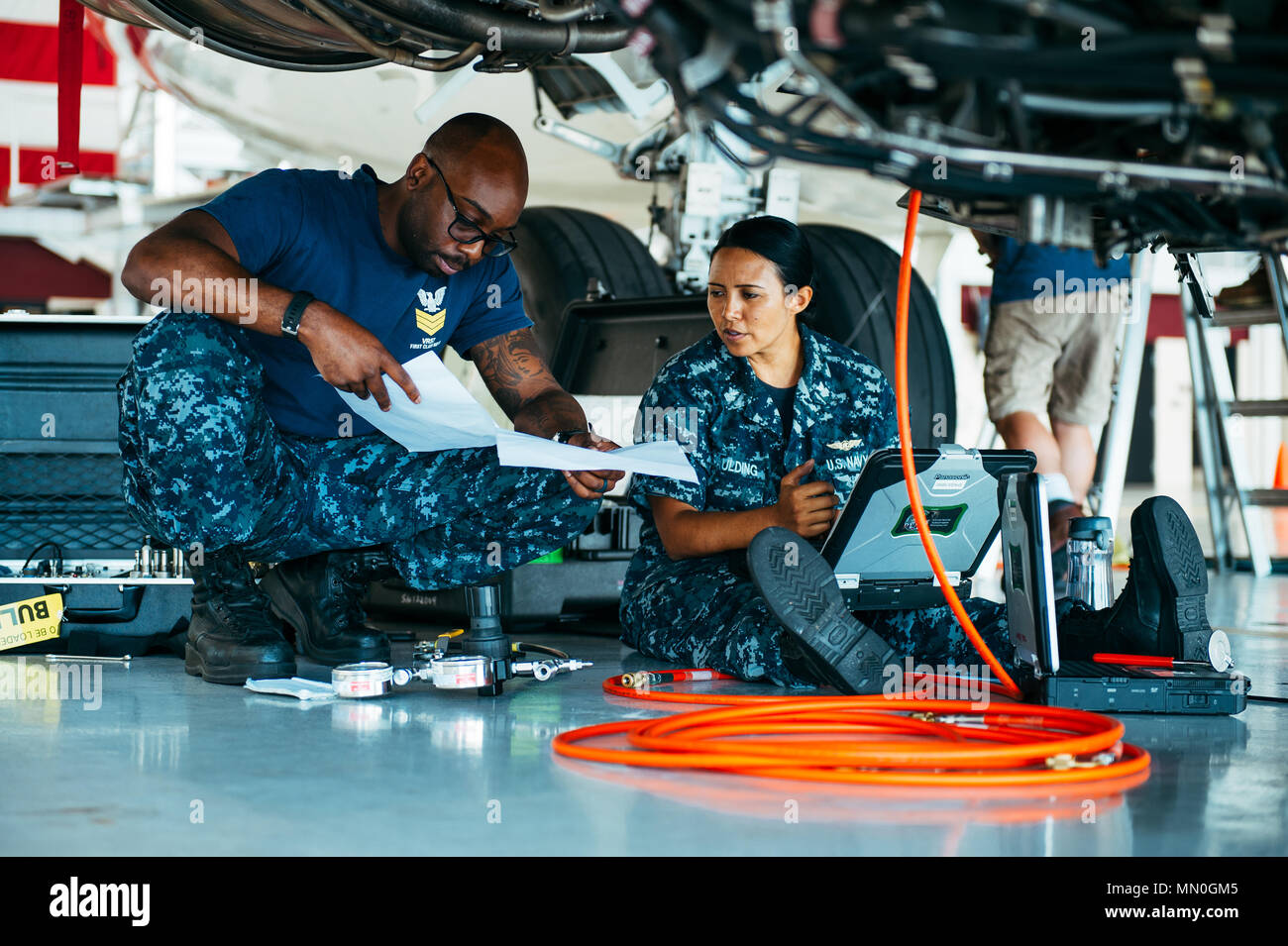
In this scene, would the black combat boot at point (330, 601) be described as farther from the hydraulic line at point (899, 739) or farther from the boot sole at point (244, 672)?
the hydraulic line at point (899, 739)

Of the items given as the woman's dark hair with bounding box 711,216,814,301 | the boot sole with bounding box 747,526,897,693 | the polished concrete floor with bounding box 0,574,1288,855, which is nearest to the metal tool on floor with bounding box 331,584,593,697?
the polished concrete floor with bounding box 0,574,1288,855

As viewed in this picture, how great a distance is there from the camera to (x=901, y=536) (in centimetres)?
200

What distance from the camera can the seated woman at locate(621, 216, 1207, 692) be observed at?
2.12 metres

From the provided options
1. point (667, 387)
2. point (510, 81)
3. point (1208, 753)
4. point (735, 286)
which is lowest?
point (1208, 753)

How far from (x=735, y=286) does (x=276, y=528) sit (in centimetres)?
88

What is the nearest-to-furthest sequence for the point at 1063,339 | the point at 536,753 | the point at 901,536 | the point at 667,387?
the point at 536,753
the point at 901,536
the point at 667,387
the point at 1063,339

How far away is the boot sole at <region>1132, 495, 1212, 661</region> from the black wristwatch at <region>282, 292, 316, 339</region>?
47.8 inches

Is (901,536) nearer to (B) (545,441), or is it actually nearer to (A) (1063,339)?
(B) (545,441)

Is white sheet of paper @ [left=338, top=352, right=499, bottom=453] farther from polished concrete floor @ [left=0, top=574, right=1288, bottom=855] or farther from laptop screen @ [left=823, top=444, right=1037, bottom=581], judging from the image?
laptop screen @ [left=823, top=444, right=1037, bottom=581]

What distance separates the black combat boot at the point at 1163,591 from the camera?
1.84 m

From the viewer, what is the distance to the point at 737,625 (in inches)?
82.4

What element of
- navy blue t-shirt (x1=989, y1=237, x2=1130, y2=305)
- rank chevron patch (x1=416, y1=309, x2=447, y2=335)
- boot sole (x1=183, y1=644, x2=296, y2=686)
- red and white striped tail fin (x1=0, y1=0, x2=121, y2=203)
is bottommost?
boot sole (x1=183, y1=644, x2=296, y2=686)

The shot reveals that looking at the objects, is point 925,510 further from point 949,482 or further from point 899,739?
point 899,739
